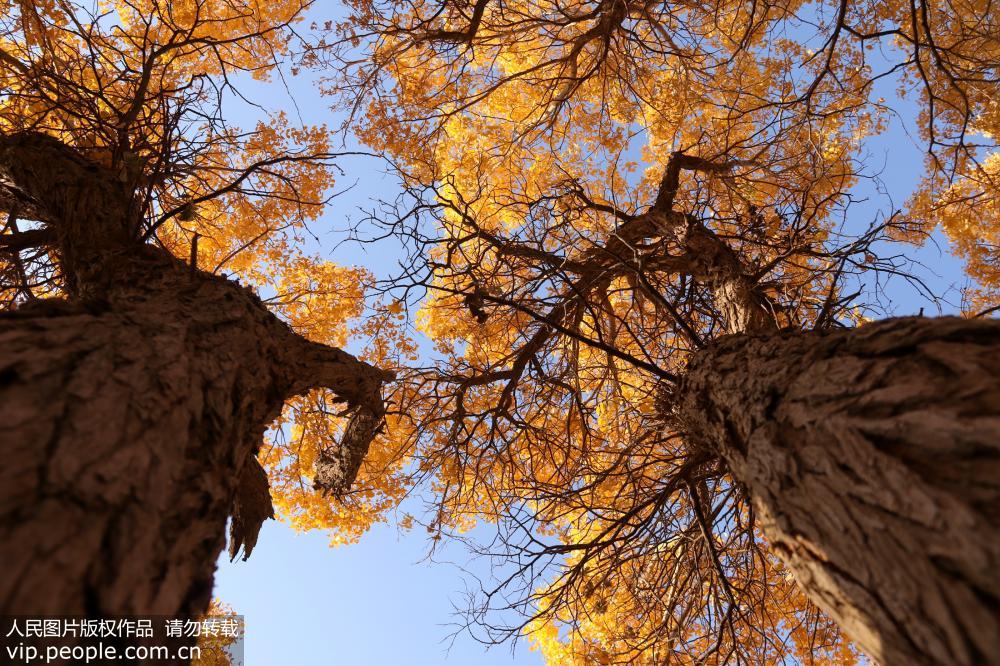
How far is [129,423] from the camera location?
1272mm

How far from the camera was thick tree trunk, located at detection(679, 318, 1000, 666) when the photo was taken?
84cm

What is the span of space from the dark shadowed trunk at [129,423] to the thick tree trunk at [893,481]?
1536 millimetres

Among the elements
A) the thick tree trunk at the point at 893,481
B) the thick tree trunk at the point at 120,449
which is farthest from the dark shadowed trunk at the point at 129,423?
the thick tree trunk at the point at 893,481

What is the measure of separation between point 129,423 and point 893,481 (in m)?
1.77

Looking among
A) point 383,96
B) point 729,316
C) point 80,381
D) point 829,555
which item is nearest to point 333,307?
point 383,96

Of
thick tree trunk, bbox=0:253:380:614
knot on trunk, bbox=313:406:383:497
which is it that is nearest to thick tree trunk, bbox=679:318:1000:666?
thick tree trunk, bbox=0:253:380:614

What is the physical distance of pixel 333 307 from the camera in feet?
19.7

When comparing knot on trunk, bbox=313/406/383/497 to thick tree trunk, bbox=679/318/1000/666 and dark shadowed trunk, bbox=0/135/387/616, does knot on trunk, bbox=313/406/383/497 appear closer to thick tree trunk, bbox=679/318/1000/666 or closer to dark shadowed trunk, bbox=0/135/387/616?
dark shadowed trunk, bbox=0/135/387/616

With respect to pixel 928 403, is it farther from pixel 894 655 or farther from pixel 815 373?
pixel 894 655

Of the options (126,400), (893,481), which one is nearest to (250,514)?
(126,400)

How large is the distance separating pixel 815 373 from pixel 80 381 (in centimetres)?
201

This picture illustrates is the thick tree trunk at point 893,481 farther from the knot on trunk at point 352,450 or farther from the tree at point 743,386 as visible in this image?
the knot on trunk at point 352,450

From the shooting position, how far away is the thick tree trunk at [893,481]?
2.74 ft

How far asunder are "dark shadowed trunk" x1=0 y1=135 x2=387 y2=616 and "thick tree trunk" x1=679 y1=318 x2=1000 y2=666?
1536mm
